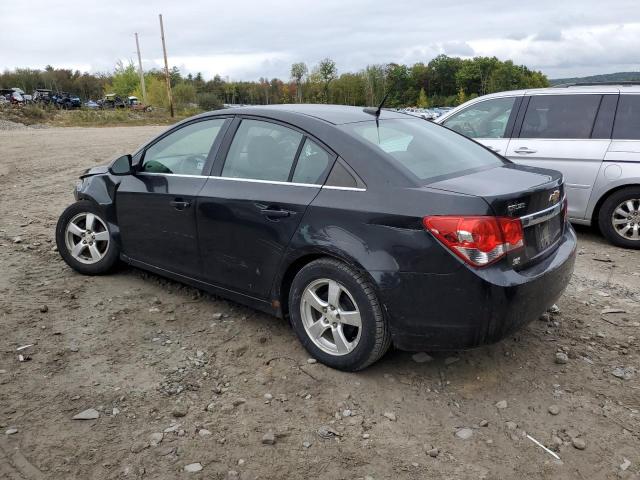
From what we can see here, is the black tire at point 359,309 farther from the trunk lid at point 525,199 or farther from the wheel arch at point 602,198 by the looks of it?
the wheel arch at point 602,198

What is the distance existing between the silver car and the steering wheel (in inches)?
159

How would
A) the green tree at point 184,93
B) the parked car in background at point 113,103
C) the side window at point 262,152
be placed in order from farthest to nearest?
the green tree at point 184,93 < the parked car in background at point 113,103 < the side window at point 262,152

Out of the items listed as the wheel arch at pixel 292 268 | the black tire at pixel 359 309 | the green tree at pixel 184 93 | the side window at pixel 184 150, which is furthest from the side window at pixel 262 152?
the green tree at pixel 184 93

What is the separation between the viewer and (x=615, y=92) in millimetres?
6180

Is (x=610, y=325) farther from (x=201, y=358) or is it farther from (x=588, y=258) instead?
(x=201, y=358)

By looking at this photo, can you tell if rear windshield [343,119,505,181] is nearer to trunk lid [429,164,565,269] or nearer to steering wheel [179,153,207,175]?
trunk lid [429,164,565,269]

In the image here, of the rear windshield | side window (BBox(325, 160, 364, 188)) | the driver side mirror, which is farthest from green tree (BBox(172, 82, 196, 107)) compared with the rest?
side window (BBox(325, 160, 364, 188))

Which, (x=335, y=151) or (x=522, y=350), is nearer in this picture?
(x=335, y=151)

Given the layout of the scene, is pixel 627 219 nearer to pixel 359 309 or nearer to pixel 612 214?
pixel 612 214

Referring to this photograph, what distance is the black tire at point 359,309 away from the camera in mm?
3105

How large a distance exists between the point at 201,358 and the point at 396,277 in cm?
145

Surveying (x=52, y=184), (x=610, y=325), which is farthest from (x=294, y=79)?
(x=610, y=325)

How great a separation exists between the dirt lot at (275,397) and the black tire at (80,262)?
30 centimetres

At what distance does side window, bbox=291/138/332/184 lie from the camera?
3388mm
